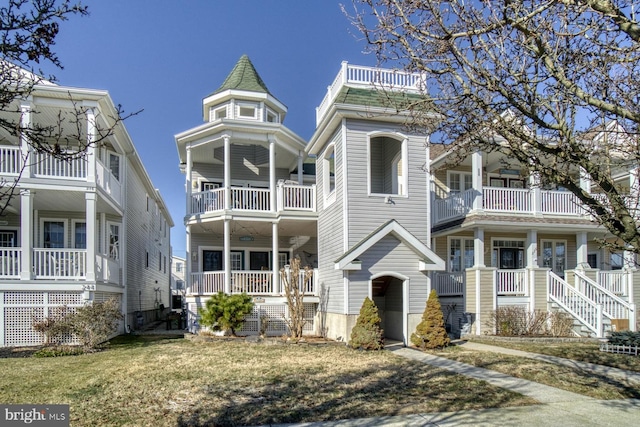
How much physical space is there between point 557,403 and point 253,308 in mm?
10879

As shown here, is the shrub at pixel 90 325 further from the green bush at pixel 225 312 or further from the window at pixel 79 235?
the window at pixel 79 235

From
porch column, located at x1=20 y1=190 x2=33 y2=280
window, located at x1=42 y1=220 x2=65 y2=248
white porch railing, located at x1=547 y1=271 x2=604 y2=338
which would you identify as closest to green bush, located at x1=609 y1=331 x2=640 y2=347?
white porch railing, located at x1=547 y1=271 x2=604 y2=338

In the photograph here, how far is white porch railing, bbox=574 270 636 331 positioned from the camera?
15.4m

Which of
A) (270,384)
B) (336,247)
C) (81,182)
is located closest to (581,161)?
(270,384)

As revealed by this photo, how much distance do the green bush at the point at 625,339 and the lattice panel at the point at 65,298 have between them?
50.3 feet

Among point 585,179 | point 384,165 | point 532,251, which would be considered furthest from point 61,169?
point 532,251

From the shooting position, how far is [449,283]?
1814 cm

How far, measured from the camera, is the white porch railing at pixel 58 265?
544 inches

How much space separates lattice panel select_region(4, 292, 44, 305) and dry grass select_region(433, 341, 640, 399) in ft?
37.7

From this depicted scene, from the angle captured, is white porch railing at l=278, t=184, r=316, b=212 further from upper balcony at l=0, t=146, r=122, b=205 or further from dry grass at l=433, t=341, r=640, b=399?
dry grass at l=433, t=341, r=640, b=399

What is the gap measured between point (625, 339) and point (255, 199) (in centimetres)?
1236

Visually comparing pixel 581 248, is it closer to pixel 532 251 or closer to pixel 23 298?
pixel 532 251

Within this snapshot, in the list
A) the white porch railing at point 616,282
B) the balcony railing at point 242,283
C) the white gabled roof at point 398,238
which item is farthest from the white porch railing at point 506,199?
the balcony railing at point 242,283

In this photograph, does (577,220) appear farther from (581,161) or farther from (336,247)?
(581,161)
